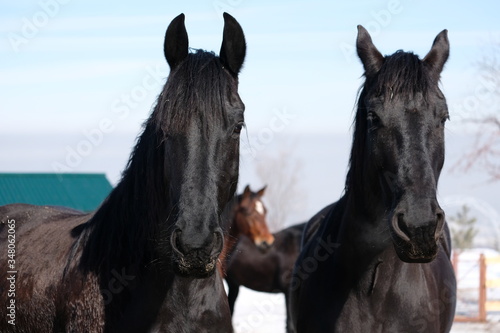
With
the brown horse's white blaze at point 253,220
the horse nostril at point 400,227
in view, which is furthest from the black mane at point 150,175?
the brown horse's white blaze at point 253,220

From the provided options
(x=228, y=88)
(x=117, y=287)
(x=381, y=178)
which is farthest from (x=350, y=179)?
(x=117, y=287)

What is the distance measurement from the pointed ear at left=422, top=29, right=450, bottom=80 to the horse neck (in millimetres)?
1859

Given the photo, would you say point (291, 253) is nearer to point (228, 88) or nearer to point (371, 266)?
point (371, 266)

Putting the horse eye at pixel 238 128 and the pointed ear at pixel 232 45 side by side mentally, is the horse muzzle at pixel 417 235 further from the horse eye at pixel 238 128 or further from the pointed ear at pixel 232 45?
the pointed ear at pixel 232 45

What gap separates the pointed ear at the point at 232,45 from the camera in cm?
404

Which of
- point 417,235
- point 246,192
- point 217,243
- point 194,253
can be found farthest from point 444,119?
point 246,192

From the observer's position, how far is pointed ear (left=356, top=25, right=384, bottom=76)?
→ 4.74 meters

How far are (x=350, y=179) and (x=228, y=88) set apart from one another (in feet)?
4.62

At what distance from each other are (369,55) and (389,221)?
125cm

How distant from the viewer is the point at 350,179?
4930mm

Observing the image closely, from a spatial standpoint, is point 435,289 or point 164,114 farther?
point 435,289

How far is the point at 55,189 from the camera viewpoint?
1611 centimetres

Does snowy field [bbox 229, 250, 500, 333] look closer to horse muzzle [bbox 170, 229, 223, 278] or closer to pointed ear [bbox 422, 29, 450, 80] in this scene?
pointed ear [bbox 422, 29, 450, 80]

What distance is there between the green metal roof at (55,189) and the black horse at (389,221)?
983 centimetres
